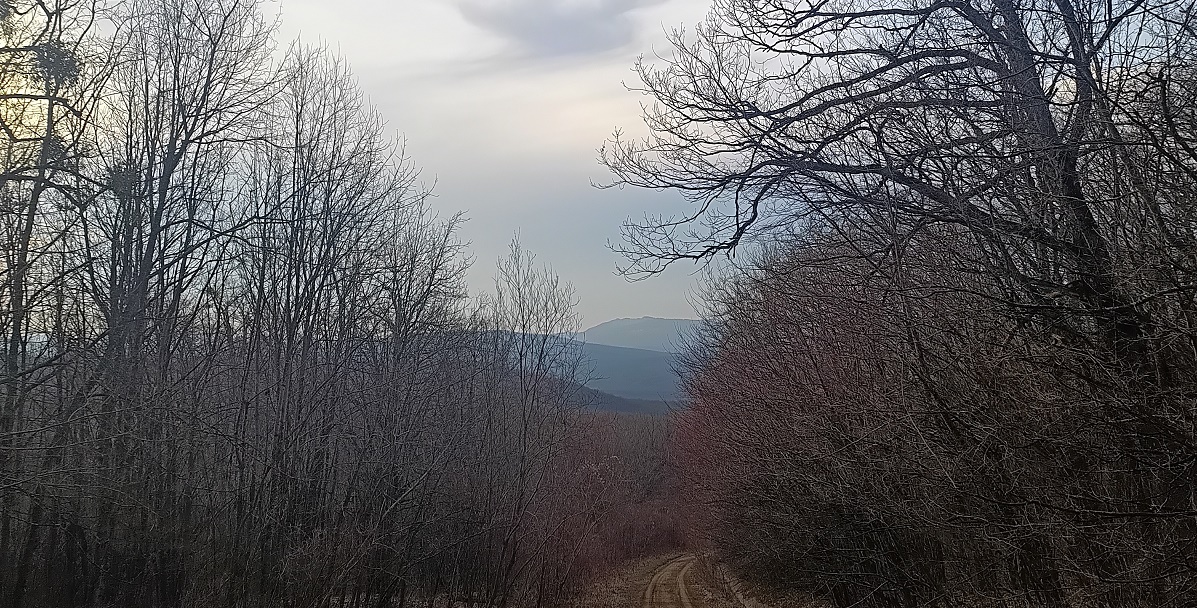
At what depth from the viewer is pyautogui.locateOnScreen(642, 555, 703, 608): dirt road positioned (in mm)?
23712

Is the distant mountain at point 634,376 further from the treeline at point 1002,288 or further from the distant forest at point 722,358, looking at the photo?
the treeline at point 1002,288

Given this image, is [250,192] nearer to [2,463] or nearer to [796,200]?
[2,463]

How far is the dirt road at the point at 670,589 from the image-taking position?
23712mm

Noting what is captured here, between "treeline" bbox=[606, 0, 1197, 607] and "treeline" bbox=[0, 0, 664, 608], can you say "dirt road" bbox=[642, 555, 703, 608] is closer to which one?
"treeline" bbox=[0, 0, 664, 608]

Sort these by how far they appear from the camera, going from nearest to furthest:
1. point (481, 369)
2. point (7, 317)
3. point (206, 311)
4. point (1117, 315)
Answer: point (1117, 315)
point (7, 317)
point (206, 311)
point (481, 369)

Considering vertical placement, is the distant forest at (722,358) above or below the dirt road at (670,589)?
above

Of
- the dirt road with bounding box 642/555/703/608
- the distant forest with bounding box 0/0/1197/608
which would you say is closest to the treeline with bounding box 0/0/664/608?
the distant forest with bounding box 0/0/1197/608

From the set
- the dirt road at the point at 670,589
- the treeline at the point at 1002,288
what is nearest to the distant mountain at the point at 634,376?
the dirt road at the point at 670,589

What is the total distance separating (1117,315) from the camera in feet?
18.5

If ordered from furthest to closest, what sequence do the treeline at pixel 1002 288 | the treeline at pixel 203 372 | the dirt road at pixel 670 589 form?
the dirt road at pixel 670 589
the treeline at pixel 203 372
the treeline at pixel 1002 288

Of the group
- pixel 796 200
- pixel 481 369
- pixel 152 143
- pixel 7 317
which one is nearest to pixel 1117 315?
pixel 796 200

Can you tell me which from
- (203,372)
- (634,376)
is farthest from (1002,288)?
(634,376)

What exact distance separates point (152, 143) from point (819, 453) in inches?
480

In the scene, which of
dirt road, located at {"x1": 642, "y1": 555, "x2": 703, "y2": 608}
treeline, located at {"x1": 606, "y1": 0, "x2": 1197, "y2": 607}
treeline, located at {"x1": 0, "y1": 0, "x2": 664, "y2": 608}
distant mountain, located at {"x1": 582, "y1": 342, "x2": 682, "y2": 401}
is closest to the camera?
treeline, located at {"x1": 606, "y1": 0, "x2": 1197, "y2": 607}
